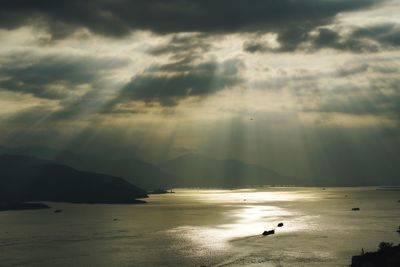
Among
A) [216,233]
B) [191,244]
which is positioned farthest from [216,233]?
[191,244]

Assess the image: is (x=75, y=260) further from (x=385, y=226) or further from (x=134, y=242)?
(x=385, y=226)

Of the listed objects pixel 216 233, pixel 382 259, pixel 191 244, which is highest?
pixel 216 233

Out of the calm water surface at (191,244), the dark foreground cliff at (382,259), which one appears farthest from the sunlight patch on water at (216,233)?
the dark foreground cliff at (382,259)

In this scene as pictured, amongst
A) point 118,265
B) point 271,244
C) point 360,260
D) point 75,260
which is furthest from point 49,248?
point 360,260

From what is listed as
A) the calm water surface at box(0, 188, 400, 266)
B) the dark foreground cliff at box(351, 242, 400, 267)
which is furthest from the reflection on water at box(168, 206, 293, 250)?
the dark foreground cliff at box(351, 242, 400, 267)

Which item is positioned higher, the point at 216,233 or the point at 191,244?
the point at 216,233

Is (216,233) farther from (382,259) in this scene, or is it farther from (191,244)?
(382,259)

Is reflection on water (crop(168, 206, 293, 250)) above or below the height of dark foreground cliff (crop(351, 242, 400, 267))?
above

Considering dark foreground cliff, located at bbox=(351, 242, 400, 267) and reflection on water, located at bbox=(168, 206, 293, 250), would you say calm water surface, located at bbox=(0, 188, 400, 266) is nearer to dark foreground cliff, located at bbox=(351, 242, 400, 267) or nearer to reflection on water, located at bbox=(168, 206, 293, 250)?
reflection on water, located at bbox=(168, 206, 293, 250)

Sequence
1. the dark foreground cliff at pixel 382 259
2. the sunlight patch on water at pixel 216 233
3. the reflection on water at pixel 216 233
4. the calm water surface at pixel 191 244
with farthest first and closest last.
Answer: the reflection on water at pixel 216 233
the sunlight patch on water at pixel 216 233
the calm water surface at pixel 191 244
the dark foreground cliff at pixel 382 259

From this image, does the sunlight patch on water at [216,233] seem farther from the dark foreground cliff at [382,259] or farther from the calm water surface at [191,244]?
the dark foreground cliff at [382,259]

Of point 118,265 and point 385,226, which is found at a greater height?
point 385,226
